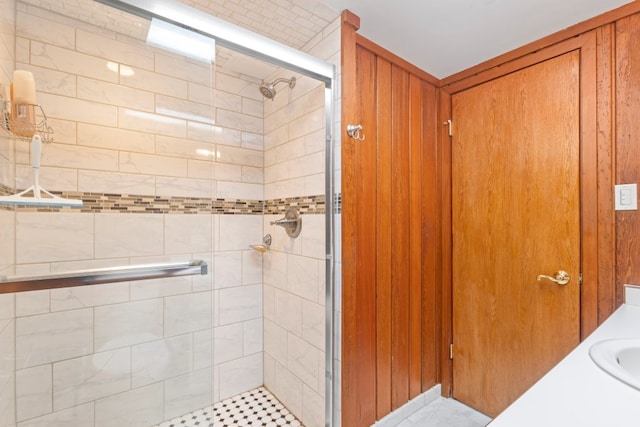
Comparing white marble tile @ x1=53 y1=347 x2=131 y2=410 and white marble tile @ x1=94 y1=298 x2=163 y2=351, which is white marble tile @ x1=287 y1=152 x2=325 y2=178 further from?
white marble tile @ x1=53 y1=347 x2=131 y2=410

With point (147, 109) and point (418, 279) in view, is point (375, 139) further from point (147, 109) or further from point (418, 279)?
point (147, 109)

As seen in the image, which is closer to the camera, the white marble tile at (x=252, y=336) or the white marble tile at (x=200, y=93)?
the white marble tile at (x=200, y=93)

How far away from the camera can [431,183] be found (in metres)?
1.99

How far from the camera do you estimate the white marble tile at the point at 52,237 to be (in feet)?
4.16

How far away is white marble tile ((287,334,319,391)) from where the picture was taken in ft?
5.38

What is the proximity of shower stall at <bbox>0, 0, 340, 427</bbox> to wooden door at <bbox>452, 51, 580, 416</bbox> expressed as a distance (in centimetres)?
99

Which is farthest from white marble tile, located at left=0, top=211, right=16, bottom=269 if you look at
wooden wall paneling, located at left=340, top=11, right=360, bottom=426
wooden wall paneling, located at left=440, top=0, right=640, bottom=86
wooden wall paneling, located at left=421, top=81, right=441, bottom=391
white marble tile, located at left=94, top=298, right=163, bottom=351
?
wooden wall paneling, located at left=440, top=0, right=640, bottom=86

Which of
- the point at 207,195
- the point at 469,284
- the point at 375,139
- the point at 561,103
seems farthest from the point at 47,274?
the point at 561,103

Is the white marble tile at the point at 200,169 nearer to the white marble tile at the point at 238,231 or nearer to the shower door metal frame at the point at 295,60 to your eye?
the white marble tile at the point at 238,231

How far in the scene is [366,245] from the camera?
1591 mm

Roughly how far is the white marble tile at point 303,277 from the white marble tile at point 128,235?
769 millimetres

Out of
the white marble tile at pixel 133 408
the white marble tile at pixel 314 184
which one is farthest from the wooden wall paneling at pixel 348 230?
the white marble tile at pixel 133 408

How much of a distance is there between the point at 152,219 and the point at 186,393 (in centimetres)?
100

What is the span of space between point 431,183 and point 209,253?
1.53 metres
